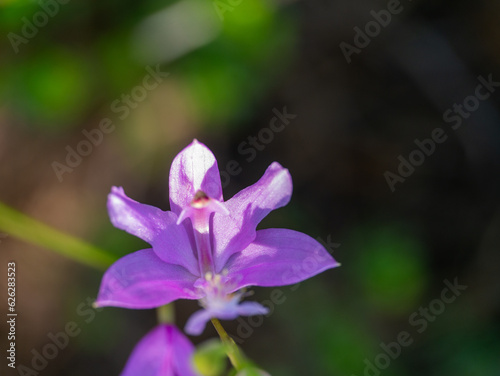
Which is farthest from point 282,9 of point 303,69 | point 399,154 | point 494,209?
point 494,209

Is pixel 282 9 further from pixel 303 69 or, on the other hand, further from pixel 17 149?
pixel 17 149

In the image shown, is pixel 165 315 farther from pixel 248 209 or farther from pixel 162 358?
pixel 248 209

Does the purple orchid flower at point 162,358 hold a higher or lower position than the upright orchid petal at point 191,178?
lower

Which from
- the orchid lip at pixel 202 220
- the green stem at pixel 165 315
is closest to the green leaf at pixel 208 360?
the green stem at pixel 165 315

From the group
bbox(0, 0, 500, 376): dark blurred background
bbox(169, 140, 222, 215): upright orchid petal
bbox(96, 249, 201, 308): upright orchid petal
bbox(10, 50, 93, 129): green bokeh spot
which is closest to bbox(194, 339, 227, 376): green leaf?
bbox(96, 249, 201, 308): upright orchid petal

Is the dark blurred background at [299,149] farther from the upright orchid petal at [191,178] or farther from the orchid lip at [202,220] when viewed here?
the upright orchid petal at [191,178]
